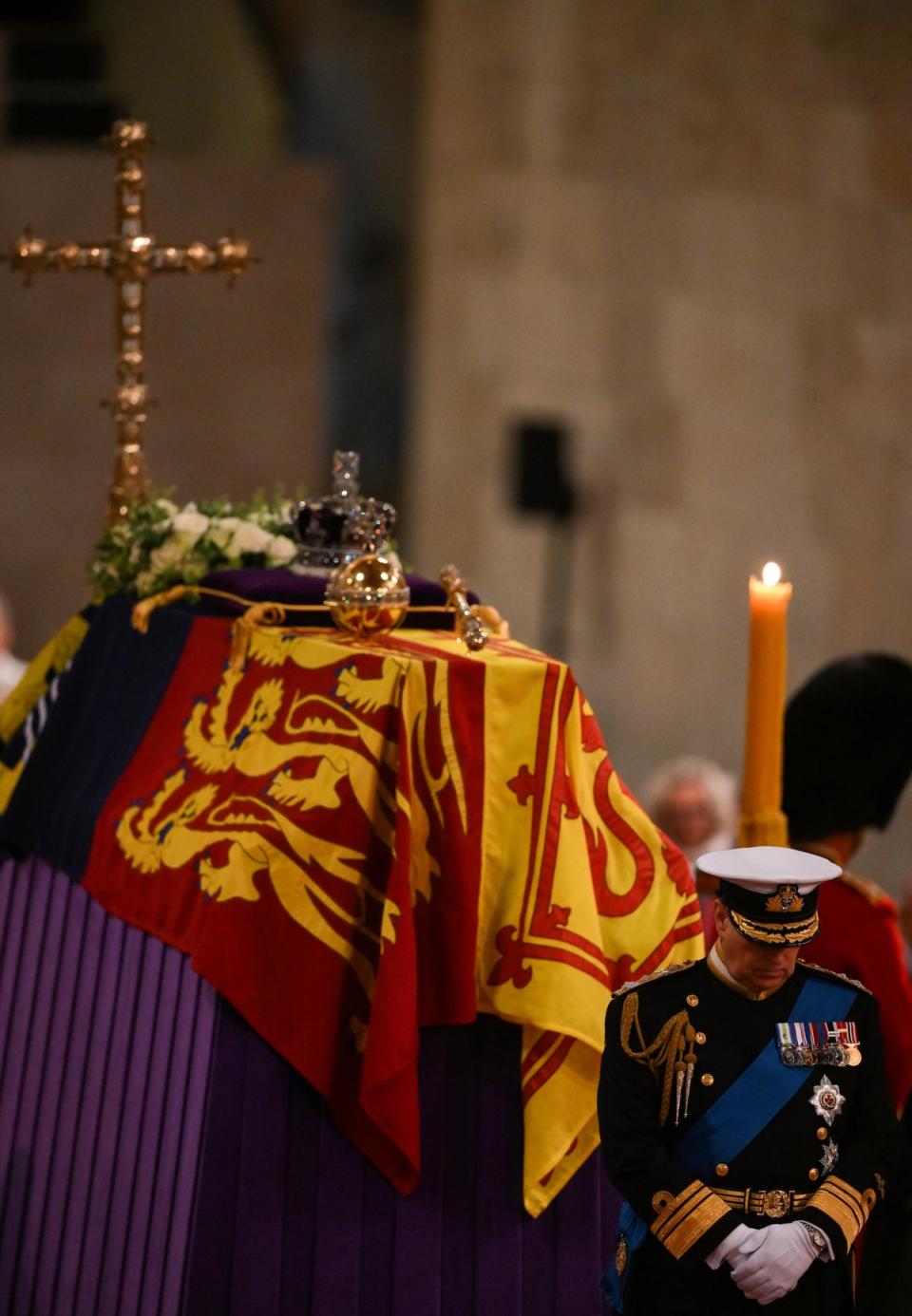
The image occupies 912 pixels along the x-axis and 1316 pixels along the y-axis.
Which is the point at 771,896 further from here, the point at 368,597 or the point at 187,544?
the point at 187,544

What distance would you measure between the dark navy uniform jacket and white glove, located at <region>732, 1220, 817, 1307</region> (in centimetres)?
4

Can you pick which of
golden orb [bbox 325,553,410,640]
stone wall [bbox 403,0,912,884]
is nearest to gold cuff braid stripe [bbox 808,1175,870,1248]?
golden orb [bbox 325,553,410,640]

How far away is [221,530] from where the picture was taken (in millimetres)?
3680

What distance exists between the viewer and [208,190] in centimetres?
845

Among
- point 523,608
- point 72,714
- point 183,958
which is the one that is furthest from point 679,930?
point 523,608

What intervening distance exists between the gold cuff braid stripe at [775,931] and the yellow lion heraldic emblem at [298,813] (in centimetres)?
62

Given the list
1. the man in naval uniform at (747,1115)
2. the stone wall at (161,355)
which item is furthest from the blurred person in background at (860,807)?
the stone wall at (161,355)

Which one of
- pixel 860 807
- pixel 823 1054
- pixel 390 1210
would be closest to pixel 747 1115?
pixel 823 1054

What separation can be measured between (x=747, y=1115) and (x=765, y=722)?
2.77 feet

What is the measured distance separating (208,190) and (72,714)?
5258 mm

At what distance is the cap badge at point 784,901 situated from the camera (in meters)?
2.20

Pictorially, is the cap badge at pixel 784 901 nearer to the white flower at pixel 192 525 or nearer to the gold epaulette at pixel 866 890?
the gold epaulette at pixel 866 890

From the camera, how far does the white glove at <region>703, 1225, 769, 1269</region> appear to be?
220cm

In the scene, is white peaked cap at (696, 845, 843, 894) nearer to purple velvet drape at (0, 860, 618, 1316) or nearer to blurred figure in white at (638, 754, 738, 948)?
purple velvet drape at (0, 860, 618, 1316)
